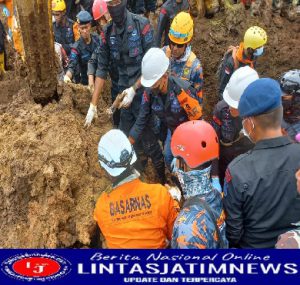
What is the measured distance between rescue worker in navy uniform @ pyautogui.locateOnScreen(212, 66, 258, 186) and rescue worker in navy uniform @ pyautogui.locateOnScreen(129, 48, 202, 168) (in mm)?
219

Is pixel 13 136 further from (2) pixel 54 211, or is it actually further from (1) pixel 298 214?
(1) pixel 298 214

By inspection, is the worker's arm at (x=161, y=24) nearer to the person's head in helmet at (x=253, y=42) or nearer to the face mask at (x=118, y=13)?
the person's head in helmet at (x=253, y=42)

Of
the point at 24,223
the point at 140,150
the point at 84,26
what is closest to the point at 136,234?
the point at 24,223

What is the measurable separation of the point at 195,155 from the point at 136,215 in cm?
55

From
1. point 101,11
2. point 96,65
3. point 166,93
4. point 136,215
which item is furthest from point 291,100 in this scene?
point 101,11

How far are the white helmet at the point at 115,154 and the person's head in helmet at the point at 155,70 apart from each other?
1.17 m

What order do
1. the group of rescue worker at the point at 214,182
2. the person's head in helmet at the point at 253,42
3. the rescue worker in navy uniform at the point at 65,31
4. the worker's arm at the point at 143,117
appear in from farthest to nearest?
the rescue worker in navy uniform at the point at 65,31
the person's head in helmet at the point at 253,42
the worker's arm at the point at 143,117
the group of rescue worker at the point at 214,182

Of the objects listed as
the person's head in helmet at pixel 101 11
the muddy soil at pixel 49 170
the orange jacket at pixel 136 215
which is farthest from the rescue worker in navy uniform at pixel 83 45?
the orange jacket at pixel 136 215

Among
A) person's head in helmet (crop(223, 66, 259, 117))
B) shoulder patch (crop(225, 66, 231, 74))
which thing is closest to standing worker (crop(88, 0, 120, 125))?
shoulder patch (crop(225, 66, 231, 74))

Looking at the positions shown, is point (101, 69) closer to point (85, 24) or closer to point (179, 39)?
point (179, 39)

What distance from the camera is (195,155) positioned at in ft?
7.62

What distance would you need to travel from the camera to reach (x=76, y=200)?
3502 mm

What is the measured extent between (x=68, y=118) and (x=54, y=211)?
1.10m

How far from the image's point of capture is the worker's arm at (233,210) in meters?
2.31
